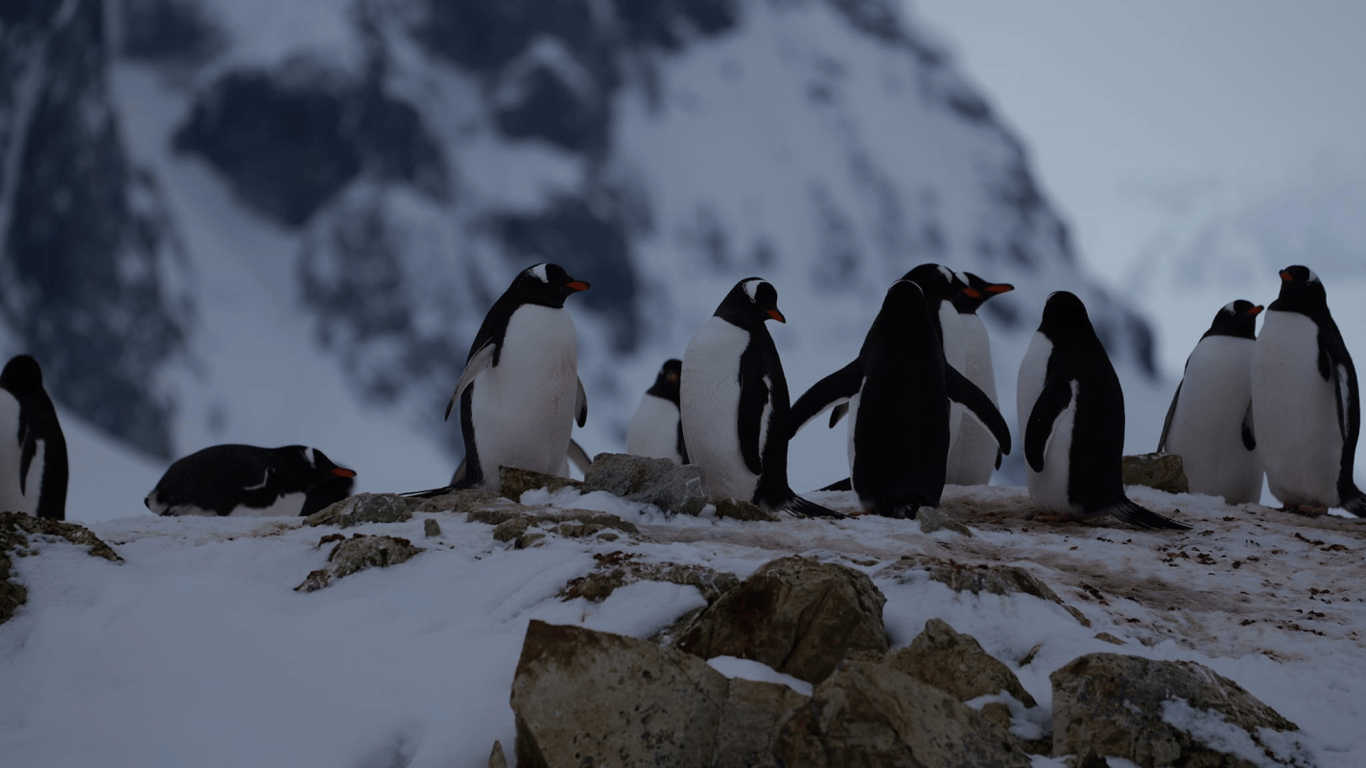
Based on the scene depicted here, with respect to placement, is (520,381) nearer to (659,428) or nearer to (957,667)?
(957,667)

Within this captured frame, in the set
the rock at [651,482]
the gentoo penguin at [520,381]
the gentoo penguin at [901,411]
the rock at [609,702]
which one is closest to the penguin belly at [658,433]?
the gentoo penguin at [520,381]

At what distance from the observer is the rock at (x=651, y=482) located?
178 inches

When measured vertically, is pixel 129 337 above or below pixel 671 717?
above

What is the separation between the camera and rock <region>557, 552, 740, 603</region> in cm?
285

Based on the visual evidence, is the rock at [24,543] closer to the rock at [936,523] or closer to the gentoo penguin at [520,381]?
the gentoo penguin at [520,381]

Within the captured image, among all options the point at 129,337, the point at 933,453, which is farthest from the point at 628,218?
the point at 933,453

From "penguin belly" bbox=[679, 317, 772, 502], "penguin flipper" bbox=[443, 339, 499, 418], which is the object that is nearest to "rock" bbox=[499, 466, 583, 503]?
"penguin flipper" bbox=[443, 339, 499, 418]

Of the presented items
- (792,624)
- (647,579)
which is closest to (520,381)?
(647,579)

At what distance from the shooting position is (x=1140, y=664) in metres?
2.38

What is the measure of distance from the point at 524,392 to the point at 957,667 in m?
3.70

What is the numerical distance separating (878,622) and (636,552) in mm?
871

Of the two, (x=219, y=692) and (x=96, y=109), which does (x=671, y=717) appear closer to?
(x=219, y=692)

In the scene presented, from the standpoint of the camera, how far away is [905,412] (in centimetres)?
542

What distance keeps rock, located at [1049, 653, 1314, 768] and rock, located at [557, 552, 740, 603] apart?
84 centimetres
